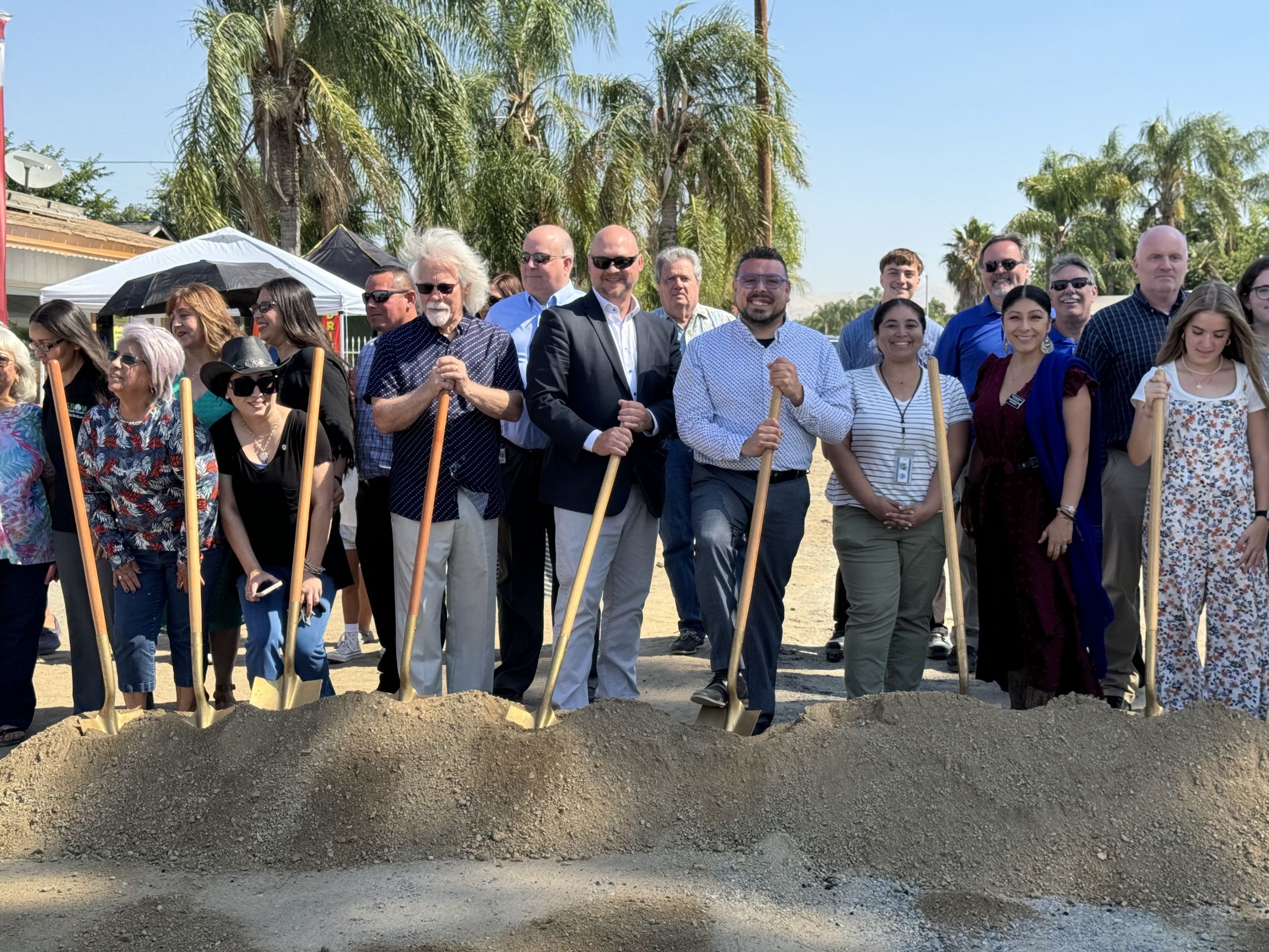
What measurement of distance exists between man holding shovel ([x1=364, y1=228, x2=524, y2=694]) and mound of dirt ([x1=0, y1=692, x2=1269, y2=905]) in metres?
0.69

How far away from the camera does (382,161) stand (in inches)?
766

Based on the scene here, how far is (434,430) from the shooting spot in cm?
449

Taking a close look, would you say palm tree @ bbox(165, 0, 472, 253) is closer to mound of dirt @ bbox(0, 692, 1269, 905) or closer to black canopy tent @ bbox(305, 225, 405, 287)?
black canopy tent @ bbox(305, 225, 405, 287)

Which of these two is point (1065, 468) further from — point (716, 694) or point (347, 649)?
point (347, 649)

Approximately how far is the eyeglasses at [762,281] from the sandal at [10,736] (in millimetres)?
3551

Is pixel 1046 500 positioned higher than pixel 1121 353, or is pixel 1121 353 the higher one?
pixel 1121 353

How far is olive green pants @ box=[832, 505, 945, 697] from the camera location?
4707mm

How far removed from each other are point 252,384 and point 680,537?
282 centimetres

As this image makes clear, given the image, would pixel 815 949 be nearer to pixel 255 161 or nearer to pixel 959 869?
pixel 959 869

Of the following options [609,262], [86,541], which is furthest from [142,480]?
[609,262]

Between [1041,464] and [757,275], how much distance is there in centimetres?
136

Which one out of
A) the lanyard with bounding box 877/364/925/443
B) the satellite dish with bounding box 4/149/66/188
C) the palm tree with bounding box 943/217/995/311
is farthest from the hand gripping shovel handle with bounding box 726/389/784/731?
the palm tree with bounding box 943/217/995/311

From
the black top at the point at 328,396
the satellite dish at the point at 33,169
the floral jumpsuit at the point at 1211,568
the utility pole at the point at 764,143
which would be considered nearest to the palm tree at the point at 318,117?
the satellite dish at the point at 33,169

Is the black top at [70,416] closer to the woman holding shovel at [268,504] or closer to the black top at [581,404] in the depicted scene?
the woman holding shovel at [268,504]
